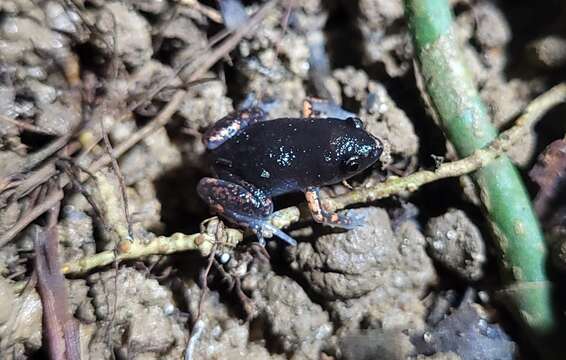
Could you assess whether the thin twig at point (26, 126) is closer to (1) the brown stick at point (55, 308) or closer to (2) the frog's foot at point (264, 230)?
(1) the brown stick at point (55, 308)

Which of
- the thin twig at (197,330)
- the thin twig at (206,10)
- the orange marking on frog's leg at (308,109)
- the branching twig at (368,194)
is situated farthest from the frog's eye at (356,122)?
the thin twig at (197,330)

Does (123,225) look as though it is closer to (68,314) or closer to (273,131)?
(68,314)

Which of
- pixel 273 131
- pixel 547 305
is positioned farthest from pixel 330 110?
pixel 547 305

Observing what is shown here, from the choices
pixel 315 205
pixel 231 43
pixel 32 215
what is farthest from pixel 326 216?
pixel 32 215

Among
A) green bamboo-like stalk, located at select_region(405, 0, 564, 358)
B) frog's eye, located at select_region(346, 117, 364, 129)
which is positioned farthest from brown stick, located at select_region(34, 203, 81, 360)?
green bamboo-like stalk, located at select_region(405, 0, 564, 358)

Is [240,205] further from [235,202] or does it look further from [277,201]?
[277,201]

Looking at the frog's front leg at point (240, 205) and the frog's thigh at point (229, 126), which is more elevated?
the frog's thigh at point (229, 126)

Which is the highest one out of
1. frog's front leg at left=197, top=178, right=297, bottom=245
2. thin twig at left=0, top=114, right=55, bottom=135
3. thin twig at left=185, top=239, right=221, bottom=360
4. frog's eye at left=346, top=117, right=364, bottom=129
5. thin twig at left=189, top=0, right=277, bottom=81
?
thin twig at left=189, top=0, right=277, bottom=81

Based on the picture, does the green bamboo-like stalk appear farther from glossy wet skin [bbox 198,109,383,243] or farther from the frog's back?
the frog's back
